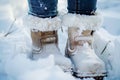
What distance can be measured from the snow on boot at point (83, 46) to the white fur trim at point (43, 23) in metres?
0.05

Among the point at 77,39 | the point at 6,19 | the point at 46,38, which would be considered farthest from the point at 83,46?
the point at 6,19

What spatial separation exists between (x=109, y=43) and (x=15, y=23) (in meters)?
0.67

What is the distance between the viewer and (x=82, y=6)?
1.33 m

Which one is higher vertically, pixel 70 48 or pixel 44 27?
pixel 44 27

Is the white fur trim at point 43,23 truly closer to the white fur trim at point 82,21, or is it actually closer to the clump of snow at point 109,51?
the white fur trim at point 82,21

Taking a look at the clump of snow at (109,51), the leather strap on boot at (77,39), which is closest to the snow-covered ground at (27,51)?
the clump of snow at (109,51)

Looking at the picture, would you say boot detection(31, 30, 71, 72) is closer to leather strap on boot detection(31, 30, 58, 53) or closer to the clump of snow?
leather strap on boot detection(31, 30, 58, 53)

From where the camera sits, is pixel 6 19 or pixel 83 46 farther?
pixel 6 19

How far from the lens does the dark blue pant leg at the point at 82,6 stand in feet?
4.34

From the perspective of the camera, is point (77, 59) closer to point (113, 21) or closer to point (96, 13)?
point (96, 13)

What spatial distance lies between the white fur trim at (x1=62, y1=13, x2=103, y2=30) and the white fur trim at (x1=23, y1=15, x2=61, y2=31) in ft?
0.14

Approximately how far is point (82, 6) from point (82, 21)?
0.07 m

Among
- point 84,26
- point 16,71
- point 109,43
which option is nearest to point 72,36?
point 84,26

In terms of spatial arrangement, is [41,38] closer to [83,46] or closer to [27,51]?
[27,51]
